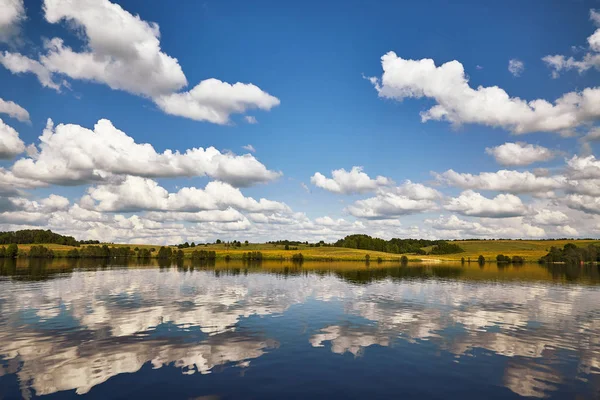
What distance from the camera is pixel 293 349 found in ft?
102

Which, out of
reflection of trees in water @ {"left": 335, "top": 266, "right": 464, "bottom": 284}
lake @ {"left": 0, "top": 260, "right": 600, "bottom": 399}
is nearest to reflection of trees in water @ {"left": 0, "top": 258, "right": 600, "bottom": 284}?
reflection of trees in water @ {"left": 335, "top": 266, "right": 464, "bottom": 284}

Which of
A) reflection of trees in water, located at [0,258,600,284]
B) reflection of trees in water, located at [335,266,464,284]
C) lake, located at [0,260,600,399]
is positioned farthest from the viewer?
reflection of trees in water, located at [0,258,600,284]

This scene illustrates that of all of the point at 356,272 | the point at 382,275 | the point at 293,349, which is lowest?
the point at 356,272

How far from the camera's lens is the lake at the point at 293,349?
74.4 feet

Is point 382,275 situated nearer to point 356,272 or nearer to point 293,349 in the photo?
point 356,272

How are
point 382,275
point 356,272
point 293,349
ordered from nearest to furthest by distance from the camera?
point 293,349, point 382,275, point 356,272

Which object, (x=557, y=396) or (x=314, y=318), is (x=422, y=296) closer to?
(x=314, y=318)

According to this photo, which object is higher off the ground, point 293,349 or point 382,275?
point 293,349

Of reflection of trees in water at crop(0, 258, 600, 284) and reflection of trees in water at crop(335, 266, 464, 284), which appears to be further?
reflection of trees in water at crop(0, 258, 600, 284)

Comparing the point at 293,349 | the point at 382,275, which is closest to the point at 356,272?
the point at 382,275

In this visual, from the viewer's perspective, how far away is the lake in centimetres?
2269

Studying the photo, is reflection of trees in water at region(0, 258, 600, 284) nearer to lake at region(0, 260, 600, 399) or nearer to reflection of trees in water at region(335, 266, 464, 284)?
reflection of trees in water at region(335, 266, 464, 284)

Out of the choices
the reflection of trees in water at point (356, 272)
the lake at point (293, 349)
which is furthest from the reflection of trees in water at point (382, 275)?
the lake at point (293, 349)

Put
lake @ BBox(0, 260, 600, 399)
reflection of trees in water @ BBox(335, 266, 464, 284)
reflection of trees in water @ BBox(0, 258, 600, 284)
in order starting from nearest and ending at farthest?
1. lake @ BBox(0, 260, 600, 399)
2. reflection of trees in water @ BBox(335, 266, 464, 284)
3. reflection of trees in water @ BBox(0, 258, 600, 284)
